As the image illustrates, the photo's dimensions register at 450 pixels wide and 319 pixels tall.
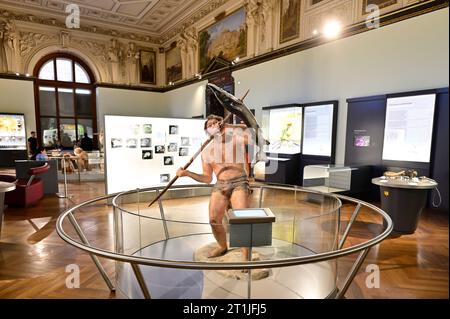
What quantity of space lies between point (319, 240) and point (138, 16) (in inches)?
590

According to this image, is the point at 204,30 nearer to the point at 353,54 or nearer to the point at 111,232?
the point at 353,54

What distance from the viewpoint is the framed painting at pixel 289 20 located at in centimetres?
890

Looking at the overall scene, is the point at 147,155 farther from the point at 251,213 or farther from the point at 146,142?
the point at 251,213

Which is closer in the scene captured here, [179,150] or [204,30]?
[179,150]

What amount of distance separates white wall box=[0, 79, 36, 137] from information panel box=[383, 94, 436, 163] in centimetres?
1488

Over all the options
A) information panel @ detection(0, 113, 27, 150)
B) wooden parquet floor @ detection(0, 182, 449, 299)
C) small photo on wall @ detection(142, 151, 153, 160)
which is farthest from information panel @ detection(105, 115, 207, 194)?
information panel @ detection(0, 113, 27, 150)

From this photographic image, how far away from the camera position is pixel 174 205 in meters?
6.41

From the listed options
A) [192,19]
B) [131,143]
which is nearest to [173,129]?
[131,143]

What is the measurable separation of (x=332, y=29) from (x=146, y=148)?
5.89 meters

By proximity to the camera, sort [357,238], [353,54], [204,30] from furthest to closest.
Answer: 1. [204,30]
2. [353,54]
3. [357,238]

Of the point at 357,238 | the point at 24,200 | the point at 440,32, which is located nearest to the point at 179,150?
the point at 24,200

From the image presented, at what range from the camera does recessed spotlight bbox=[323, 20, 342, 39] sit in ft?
25.2

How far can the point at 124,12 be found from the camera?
14.1 metres

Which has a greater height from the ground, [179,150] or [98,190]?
[179,150]
